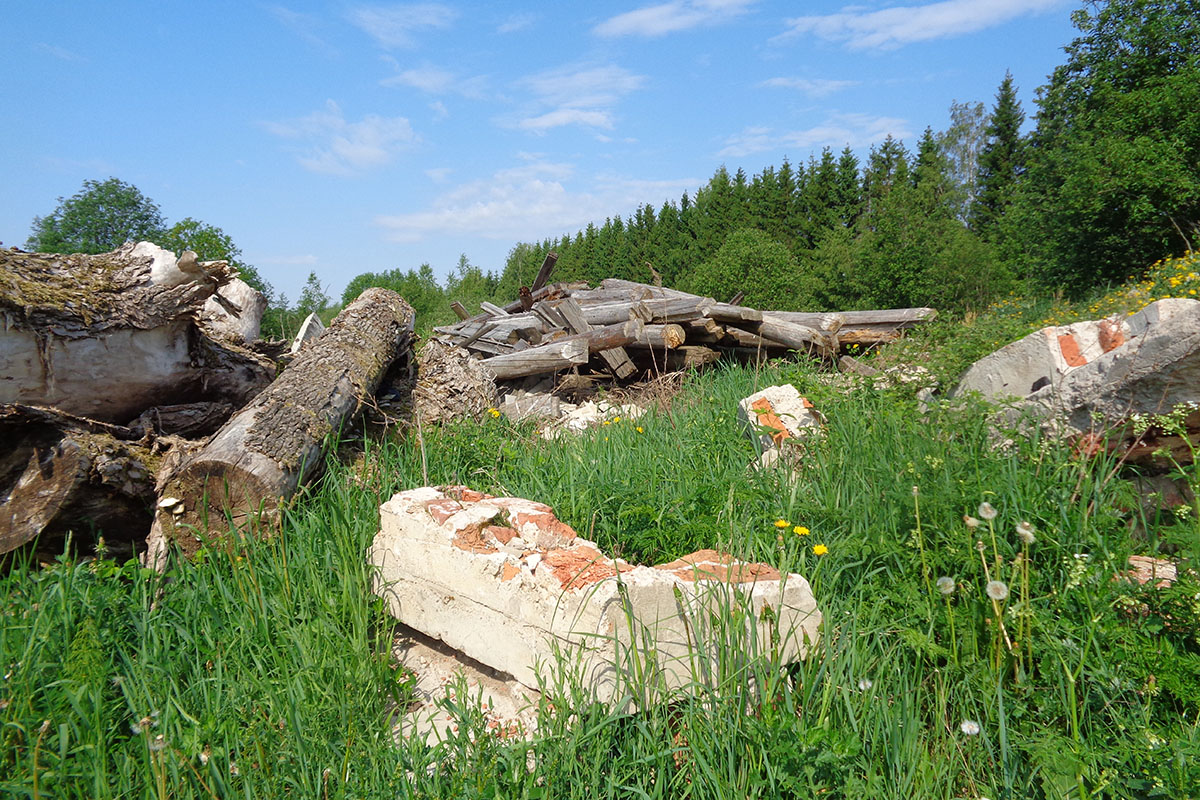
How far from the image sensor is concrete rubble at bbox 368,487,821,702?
2.49 m

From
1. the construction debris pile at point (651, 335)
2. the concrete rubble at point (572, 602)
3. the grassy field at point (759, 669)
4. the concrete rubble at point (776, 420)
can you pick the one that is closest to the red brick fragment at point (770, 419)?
the concrete rubble at point (776, 420)

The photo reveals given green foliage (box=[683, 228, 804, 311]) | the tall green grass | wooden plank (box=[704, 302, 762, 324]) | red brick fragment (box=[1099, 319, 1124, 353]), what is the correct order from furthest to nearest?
green foliage (box=[683, 228, 804, 311])
wooden plank (box=[704, 302, 762, 324])
red brick fragment (box=[1099, 319, 1124, 353])
the tall green grass

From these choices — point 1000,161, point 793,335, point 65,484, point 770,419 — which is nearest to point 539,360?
point 793,335

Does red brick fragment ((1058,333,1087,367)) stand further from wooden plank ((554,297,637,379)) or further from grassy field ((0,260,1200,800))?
wooden plank ((554,297,637,379))

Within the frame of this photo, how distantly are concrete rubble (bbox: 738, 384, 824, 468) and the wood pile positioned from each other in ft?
8.86

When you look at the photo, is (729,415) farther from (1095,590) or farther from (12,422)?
(12,422)

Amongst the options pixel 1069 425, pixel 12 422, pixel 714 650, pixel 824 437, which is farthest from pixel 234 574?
pixel 1069 425

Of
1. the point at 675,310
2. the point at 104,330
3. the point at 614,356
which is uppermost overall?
the point at 104,330

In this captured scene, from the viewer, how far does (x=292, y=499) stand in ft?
12.9

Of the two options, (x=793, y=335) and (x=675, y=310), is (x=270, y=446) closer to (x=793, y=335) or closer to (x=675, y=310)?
(x=675, y=310)

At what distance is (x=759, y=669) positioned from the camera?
7.91 ft

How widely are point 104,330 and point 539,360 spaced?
14.7 feet

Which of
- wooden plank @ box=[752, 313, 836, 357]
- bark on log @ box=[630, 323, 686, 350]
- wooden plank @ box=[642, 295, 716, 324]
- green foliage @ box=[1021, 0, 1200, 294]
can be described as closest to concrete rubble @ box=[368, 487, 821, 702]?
bark on log @ box=[630, 323, 686, 350]

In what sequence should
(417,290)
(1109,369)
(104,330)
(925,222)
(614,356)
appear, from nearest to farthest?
1. (1109,369)
2. (104,330)
3. (614,356)
4. (925,222)
5. (417,290)
